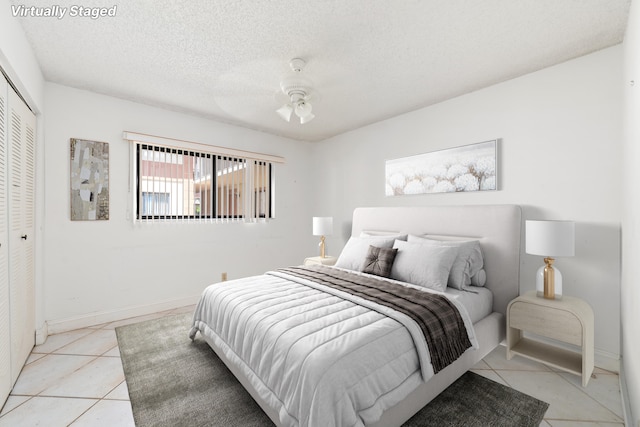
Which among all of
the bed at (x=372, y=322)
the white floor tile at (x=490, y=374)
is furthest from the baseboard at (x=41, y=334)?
the white floor tile at (x=490, y=374)

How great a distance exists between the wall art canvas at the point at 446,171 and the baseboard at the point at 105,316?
10.6ft

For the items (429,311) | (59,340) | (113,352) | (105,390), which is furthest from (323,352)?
(59,340)

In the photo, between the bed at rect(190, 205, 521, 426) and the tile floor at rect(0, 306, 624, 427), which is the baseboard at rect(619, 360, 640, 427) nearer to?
the tile floor at rect(0, 306, 624, 427)

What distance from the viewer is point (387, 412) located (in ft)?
4.85

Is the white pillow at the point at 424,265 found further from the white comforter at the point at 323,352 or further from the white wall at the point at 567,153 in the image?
the white wall at the point at 567,153

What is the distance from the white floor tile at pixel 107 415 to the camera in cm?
169

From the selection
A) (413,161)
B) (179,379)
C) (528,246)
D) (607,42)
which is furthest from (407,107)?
(179,379)

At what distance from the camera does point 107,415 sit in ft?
5.79

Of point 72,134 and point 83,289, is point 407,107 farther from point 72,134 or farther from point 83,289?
point 83,289

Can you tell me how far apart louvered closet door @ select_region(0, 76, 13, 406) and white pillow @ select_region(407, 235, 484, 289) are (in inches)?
128

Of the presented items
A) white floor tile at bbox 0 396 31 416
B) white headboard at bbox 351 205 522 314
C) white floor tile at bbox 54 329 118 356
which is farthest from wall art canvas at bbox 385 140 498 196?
white floor tile at bbox 0 396 31 416

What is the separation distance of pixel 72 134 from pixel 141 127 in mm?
676

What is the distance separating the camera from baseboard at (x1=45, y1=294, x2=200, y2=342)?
2941 millimetres

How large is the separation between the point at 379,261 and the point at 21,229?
3.04m
